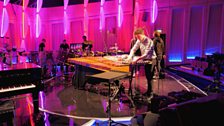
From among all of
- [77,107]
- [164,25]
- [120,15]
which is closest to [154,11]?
[164,25]

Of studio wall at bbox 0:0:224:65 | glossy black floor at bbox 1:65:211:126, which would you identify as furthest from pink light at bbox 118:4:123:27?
glossy black floor at bbox 1:65:211:126

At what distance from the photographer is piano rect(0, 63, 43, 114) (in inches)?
111

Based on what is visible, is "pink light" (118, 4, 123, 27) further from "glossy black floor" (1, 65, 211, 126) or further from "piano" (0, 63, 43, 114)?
"piano" (0, 63, 43, 114)

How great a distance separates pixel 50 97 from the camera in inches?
195

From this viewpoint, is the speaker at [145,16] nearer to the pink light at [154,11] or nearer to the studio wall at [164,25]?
the studio wall at [164,25]

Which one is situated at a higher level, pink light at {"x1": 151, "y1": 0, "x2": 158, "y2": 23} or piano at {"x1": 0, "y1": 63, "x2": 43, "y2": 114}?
pink light at {"x1": 151, "y1": 0, "x2": 158, "y2": 23}

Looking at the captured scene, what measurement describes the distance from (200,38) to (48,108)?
7986 mm

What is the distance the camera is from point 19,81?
298 cm

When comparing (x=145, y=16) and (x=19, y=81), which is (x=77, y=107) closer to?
(x=19, y=81)

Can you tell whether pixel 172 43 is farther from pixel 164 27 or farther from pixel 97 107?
pixel 97 107

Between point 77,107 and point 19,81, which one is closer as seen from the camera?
point 19,81

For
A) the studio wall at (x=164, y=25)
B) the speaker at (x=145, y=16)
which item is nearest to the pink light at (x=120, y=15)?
the studio wall at (x=164, y=25)

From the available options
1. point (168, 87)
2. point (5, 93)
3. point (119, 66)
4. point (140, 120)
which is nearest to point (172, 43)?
point (168, 87)

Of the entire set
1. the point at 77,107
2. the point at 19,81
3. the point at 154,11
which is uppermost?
the point at 154,11
